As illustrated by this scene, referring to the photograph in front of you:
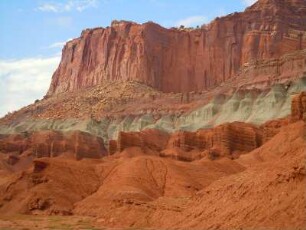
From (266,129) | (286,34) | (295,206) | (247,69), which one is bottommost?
(295,206)

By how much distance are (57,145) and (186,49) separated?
82.9m

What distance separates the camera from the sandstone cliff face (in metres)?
158

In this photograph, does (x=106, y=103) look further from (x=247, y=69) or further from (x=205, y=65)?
(x=205, y=65)

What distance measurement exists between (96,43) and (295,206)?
149395 mm

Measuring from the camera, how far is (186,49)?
174 metres

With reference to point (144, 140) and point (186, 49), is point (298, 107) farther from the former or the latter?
→ point (186, 49)

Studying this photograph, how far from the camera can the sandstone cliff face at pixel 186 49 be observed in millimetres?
158125

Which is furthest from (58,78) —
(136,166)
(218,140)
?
(136,166)

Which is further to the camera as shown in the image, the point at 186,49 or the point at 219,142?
the point at 186,49

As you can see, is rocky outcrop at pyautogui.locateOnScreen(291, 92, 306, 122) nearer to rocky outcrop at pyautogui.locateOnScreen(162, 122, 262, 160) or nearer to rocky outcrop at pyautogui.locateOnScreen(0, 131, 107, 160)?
rocky outcrop at pyautogui.locateOnScreen(162, 122, 262, 160)

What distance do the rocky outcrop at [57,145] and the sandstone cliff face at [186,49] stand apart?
5610cm

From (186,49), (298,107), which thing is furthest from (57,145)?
(186,49)

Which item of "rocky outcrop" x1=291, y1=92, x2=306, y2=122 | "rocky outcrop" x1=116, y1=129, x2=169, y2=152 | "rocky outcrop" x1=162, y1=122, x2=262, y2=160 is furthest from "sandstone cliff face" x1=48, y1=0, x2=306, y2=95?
"rocky outcrop" x1=291, y1=92, x2=306, y2=122

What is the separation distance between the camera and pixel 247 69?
422 feet
